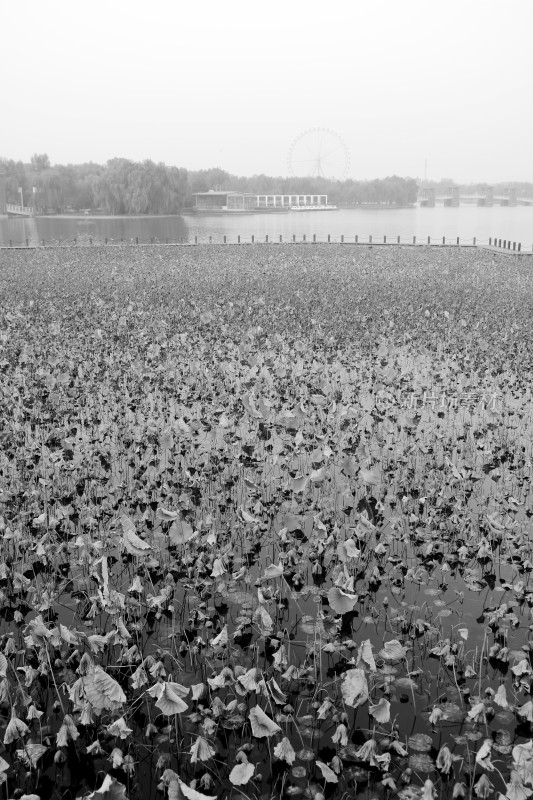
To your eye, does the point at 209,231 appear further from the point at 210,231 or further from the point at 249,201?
the point at 249,201

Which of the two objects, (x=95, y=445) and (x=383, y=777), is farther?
(x=95, y=445)

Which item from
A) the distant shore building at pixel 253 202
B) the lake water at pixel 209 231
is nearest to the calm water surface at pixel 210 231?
the lake water at pixel 209 231

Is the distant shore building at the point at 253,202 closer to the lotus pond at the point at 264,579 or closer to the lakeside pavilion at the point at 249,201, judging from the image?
the lakeside pavilion at the point at 249,201

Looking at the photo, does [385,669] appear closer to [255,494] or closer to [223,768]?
[223,768]

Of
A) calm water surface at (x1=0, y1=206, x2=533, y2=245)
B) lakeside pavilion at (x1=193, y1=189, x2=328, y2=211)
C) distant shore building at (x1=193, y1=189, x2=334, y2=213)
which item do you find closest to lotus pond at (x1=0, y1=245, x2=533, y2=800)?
calm water surface at (x1=0, y1=206, x2=533, y2=245)

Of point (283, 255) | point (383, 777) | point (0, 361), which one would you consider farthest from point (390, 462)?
point (283, 255)

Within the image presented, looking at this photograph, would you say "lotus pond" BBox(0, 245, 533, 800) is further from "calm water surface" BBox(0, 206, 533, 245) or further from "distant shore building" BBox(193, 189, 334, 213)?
"distant shore building" BBox(193, 189, 334, 213)
